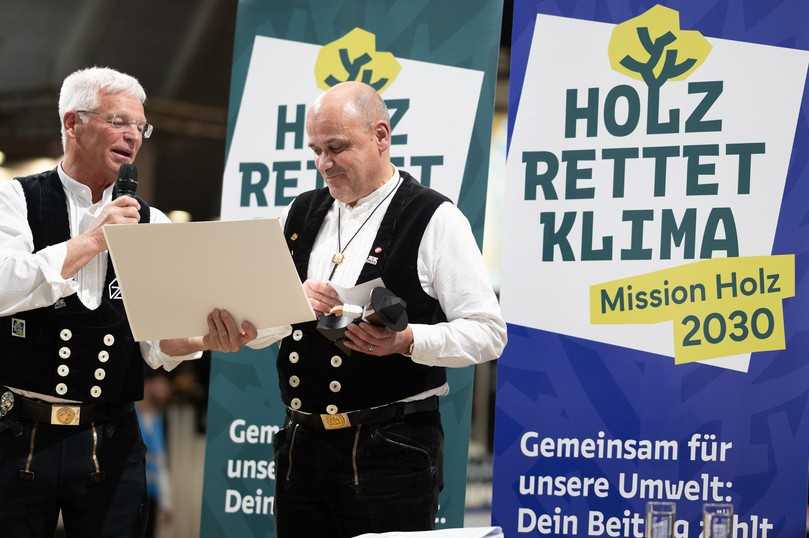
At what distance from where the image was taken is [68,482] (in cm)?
270

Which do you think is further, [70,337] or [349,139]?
[349,139]

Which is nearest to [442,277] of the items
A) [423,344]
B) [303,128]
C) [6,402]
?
[423,344]

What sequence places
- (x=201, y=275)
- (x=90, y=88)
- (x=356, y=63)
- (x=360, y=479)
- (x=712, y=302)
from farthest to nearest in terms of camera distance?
(x=356, y=63), (x=712, y=302), (x=90, y=88), (x=360, y=479), (x=201, y=275)

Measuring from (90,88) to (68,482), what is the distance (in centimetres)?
107

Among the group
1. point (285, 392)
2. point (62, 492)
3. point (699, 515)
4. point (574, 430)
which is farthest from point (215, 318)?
point (699, 515)

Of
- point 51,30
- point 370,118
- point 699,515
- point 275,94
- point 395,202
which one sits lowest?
point 699,515

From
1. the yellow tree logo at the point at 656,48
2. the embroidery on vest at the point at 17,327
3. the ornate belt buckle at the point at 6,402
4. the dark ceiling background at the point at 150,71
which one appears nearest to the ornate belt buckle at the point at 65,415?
the ornate belt buckle at the point at 6,402

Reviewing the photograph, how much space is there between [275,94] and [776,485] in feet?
7.41

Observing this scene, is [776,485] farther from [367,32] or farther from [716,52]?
[367,32]

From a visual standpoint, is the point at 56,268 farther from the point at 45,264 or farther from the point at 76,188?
the point at 76,188

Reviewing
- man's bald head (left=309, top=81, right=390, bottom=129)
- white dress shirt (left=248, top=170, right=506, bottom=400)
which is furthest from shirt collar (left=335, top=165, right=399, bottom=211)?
man's bald head (left=309, top=81, right=390, bottom=129)

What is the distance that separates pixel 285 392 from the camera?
2916 millimetres

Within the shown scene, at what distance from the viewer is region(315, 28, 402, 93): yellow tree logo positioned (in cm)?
384

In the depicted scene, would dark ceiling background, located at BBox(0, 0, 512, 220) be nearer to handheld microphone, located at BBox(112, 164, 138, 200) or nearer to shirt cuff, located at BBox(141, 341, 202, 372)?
shirt cuff, located at BBox(141, 341, 202, 372)
